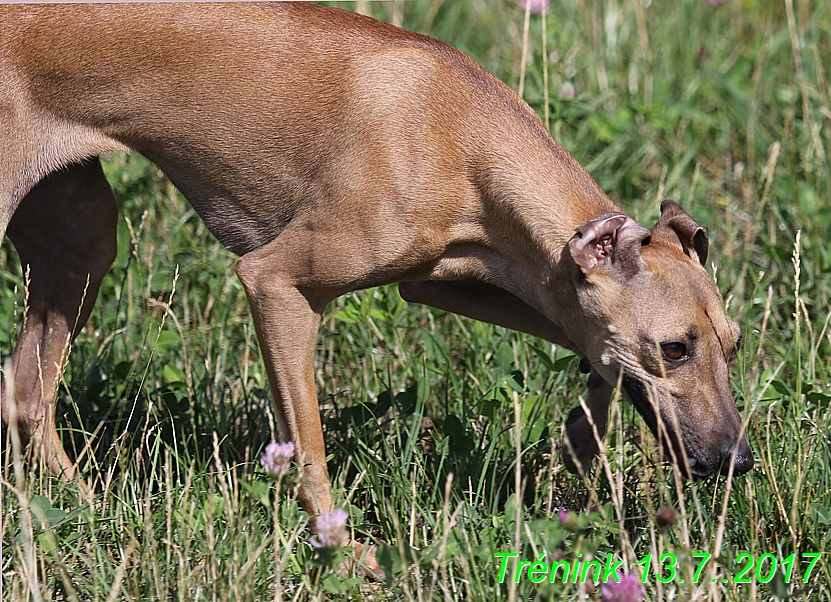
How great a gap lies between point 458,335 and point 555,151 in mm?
1559

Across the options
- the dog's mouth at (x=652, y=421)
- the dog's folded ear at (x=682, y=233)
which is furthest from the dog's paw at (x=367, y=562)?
the dog's folded ear at (x=682, y=233)

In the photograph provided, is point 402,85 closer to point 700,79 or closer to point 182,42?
point 182,42

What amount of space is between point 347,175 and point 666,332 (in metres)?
1.19

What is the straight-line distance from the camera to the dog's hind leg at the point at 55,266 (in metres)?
4.34

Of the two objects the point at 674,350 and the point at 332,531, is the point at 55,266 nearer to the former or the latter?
the point at 332,531

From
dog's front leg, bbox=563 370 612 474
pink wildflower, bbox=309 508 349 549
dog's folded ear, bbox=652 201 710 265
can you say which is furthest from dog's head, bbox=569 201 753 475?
pink wildflower, bbox=309 508 349 549

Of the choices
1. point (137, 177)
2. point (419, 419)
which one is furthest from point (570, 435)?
point (137, 177)

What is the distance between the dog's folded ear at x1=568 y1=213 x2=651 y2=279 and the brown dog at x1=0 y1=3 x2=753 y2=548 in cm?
1

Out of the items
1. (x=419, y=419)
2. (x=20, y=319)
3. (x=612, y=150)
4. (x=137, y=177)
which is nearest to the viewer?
(x=419, y=419)

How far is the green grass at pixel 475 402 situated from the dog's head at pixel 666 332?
211mm

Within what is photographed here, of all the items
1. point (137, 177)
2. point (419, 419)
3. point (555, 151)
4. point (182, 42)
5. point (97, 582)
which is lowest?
point (97, 582)

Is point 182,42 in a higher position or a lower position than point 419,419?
higher

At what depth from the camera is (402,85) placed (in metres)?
3.77

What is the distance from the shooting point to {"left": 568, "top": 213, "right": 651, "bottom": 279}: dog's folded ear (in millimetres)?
3420
